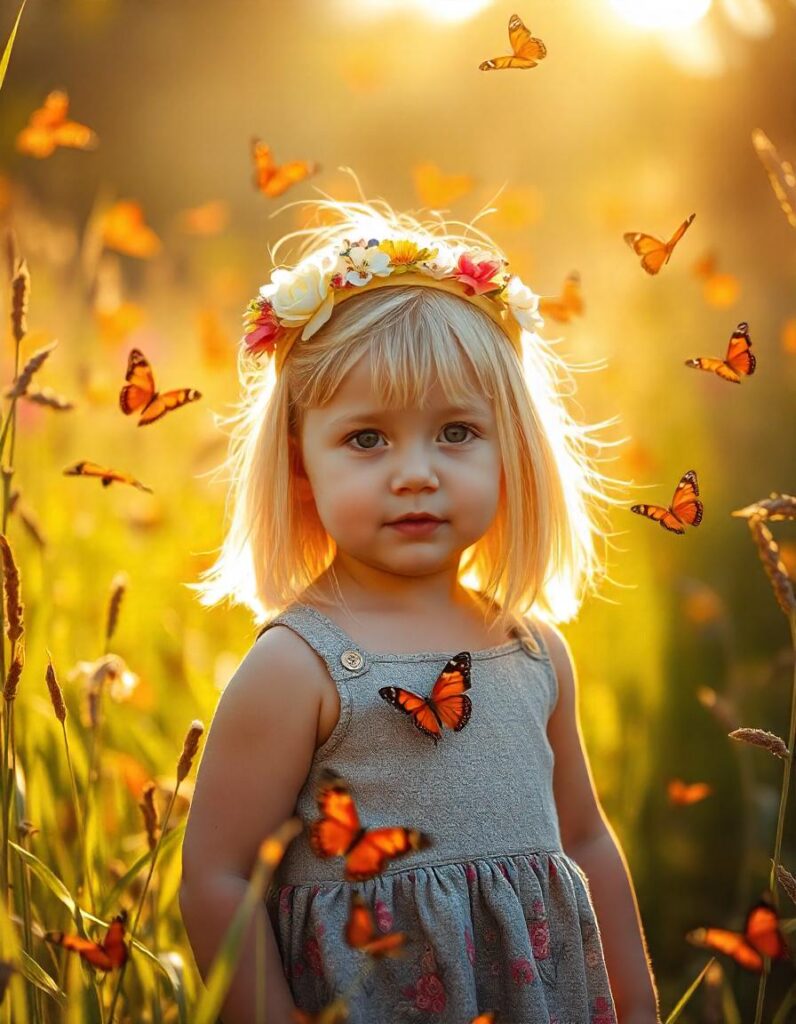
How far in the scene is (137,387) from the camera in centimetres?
166

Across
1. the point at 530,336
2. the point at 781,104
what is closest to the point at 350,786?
the point at 530,336

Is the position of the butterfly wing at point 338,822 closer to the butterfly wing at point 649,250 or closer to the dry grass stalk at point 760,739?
the dry grass stalk at point 760,739

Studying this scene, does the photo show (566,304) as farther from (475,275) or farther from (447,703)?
(447,703)

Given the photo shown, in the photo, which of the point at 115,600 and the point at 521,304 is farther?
the point at 521,304

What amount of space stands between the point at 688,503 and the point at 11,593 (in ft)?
2.72

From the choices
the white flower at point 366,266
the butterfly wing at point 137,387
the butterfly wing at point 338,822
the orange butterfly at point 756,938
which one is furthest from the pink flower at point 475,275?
the orange butterfly at point 756,938

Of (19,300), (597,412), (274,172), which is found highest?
(274,172)

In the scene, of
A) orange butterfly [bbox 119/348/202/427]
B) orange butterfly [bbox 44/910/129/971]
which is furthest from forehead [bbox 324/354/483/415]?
orange butterfly [bbox 44/910/129/971]

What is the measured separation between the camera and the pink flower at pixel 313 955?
1617 millimetres

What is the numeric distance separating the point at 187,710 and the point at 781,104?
2708 millimetres

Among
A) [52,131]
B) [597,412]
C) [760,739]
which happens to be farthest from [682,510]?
[597,412]

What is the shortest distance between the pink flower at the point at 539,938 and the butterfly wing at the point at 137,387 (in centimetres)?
85

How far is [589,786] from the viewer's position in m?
1.94

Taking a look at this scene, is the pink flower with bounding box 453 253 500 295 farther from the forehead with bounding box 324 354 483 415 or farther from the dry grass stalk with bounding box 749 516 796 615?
the dry grass stalk with bounding box 749 516 796 615
